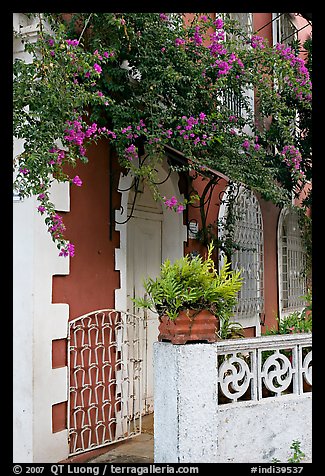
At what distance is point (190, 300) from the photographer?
3.79 m

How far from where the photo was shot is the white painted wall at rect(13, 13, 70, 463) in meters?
4.77

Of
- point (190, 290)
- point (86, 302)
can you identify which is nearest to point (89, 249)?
point (86, 302)

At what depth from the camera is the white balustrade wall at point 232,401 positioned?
3.64 meters

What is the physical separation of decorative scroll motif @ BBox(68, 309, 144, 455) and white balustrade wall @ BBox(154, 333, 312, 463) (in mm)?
1597

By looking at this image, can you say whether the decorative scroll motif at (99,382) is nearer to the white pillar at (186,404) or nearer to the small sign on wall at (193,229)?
the white pillar at (186,404)

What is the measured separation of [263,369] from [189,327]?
76cm

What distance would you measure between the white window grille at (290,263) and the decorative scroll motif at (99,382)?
4.41 m

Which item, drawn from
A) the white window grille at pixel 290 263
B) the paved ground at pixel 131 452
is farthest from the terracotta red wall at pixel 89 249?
the white window grille at pixel 290 263

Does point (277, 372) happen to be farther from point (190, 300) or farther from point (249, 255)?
point (249, 255)

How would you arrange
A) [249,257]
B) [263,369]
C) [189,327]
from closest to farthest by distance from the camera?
[189,327], [263,369], [249,257]

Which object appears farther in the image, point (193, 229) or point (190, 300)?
point (193, 229)

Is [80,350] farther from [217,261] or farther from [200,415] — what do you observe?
[217,261]

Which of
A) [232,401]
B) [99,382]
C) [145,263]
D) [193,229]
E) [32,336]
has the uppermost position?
[193,229]

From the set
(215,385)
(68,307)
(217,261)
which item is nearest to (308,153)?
(217,261)
